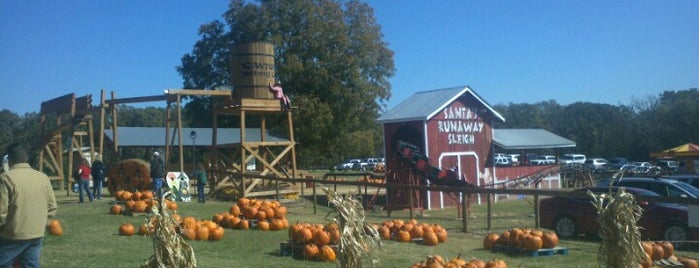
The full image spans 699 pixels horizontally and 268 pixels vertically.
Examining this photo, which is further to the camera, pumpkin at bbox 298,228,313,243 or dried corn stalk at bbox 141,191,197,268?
pumpkin at bbox 298,228,313,243

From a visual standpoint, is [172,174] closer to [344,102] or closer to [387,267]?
[387,267]

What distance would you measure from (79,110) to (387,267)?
2219cm

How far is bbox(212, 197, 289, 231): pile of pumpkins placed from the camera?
633 inches

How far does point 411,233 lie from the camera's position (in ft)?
47.4

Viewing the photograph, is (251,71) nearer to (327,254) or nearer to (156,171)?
(156,171)

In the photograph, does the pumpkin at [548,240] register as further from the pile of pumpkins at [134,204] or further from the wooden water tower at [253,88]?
the wooden water tower at [253,88]

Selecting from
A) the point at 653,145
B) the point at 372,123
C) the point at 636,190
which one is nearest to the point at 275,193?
the point at 636,190

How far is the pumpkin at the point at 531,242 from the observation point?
12.8 m

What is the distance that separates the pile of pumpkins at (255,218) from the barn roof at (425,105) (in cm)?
1506

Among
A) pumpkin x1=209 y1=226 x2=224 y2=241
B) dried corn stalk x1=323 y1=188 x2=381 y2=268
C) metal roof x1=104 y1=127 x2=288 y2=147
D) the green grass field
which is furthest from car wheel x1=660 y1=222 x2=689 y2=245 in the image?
metal roof x1=104 y1=127 x2=288 y2=147

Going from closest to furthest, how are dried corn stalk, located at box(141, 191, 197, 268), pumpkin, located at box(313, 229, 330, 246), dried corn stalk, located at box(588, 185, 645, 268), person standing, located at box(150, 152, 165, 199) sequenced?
dried corn stalk, located at box(141, 191, 197, 268) → dried corn stalk, located at box(588, 185, 645, 268) → pumpkin, located at box(313, 229, 330, 246) → person standing, located at box(150, 152, 165, 199)

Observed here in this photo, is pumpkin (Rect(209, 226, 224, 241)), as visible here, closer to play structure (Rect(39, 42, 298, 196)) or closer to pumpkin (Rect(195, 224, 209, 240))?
pumpkin (Rect(195, 224, 209, 240))

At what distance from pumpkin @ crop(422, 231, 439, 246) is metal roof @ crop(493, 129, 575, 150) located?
83.1 ft

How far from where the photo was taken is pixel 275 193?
25344mm
